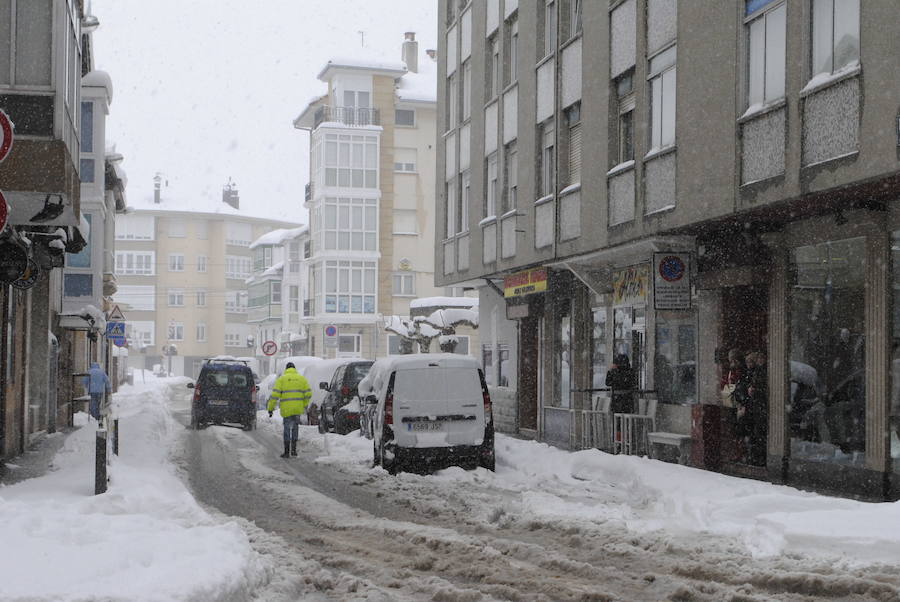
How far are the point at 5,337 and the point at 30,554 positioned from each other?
35.5ft

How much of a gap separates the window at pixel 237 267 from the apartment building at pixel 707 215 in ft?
297

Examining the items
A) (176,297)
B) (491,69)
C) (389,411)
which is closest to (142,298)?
(176,297)

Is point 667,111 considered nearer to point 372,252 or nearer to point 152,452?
point 152,452

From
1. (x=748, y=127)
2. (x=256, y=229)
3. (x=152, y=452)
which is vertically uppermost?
(x=256, y=229)

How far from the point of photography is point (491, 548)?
936 centimetres

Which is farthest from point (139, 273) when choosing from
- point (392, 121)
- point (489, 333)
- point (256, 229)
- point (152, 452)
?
point (152, 452)

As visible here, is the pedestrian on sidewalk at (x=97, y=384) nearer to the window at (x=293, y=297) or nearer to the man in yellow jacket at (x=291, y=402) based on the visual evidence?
the man in yellow jacket at (x=291, y=402)

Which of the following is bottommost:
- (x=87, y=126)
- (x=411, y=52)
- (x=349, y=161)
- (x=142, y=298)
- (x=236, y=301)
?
(x=236, y=301)

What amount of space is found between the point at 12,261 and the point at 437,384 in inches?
239

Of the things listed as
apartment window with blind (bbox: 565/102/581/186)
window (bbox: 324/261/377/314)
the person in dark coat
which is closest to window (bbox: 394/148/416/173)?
window (bbox: 324/261/377/314)

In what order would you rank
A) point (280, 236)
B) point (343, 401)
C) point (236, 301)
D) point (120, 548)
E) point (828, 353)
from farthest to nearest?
point (236, 301) → point (280, 236) → point (343, 401) → point (828, 353) → point (120, 548)

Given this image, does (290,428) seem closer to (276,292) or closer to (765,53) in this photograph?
(765,53)

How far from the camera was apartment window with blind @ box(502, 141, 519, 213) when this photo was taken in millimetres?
26016

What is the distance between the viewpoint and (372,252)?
6194cm
